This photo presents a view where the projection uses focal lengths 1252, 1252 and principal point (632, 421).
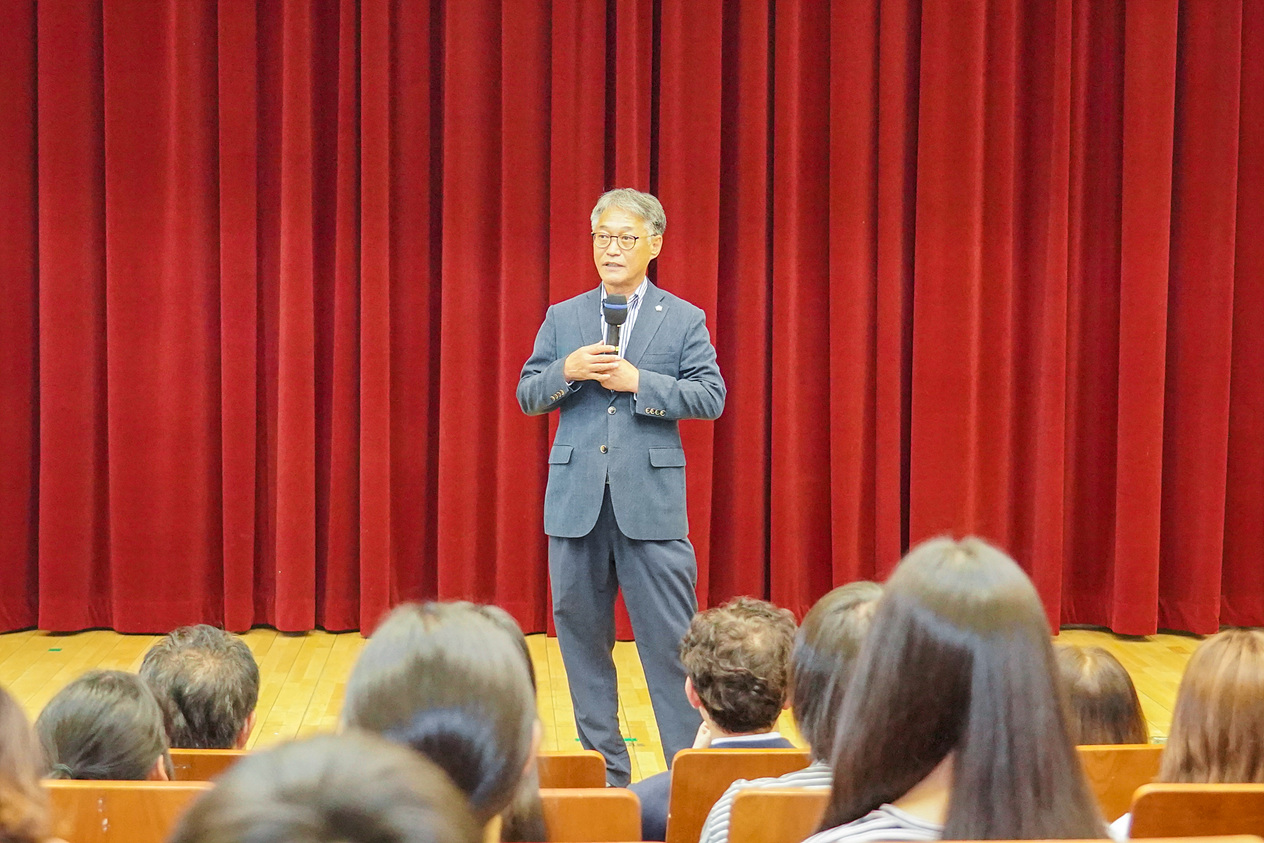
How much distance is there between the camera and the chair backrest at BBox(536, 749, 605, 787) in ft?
6.04

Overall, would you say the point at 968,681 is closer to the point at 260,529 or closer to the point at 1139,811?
the point at 1139,811

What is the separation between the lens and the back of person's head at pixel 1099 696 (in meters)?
1.96

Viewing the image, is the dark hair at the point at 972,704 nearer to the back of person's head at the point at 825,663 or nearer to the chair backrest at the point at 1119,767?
the back of person's head at the point at 825,663

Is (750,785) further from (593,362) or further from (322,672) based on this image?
(322,672)

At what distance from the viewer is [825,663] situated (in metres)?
1.64

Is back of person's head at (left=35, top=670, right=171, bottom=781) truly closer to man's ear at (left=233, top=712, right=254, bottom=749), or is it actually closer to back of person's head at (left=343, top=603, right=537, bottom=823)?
man's ear at (left=233, top=712, right=254, bottom=749)

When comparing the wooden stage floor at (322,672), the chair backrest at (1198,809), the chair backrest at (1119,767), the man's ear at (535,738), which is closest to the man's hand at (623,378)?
the wooden stage floor at (322,672)

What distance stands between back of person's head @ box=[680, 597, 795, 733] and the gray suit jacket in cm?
90

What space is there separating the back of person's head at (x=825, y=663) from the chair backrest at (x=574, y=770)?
0.34 meters

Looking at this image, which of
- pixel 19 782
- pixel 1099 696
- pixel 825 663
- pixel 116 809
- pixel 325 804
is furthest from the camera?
pixel 1099 696

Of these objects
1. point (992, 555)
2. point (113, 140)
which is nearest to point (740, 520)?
point (113, 140)

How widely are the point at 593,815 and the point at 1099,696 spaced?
912mm

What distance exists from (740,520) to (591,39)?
1875 millimetres

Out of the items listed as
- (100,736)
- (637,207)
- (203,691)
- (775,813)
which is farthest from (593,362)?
(775,813)
